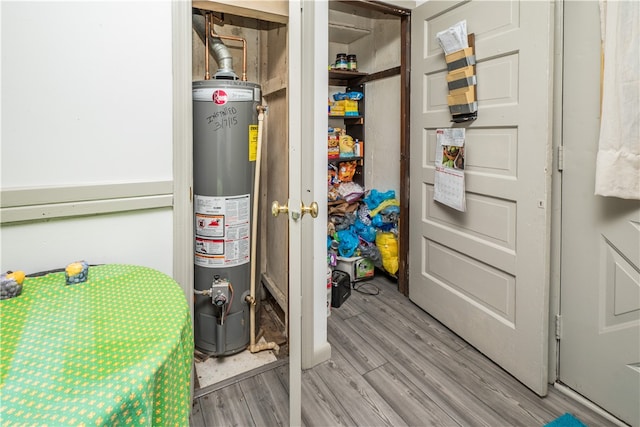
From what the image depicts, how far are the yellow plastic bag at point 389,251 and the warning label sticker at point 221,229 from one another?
132 cm

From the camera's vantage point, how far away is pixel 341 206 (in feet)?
9.70

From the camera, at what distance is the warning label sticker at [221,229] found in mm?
1787

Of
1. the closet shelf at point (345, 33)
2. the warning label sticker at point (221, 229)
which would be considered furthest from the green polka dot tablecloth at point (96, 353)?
the closet shelf at point (345, 33)

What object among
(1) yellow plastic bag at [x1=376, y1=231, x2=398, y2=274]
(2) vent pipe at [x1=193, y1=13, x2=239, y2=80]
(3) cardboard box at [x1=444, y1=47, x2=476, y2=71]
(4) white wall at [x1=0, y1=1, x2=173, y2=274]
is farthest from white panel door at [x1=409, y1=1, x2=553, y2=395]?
(4) white wall at [x1=0, y1=1, x2=173, y2=274]

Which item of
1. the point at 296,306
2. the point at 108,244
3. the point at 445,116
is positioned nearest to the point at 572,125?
the point at 445,116

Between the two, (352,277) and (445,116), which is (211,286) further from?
(445,116)

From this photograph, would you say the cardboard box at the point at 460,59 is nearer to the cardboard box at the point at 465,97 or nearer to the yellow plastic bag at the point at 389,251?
the cardboard box at the point at 465,97

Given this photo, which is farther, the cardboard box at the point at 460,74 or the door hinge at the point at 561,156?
the cardboard box at the point at 460,74

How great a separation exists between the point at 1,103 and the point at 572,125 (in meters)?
2.09

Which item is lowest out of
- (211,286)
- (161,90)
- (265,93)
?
(211,286)

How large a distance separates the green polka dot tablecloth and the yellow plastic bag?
200cm

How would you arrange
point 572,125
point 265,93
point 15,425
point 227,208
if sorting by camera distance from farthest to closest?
point 265,93 → point 227,208 → point 572,125 → point 15,425

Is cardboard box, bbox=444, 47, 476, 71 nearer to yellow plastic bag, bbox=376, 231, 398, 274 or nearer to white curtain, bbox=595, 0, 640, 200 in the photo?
white curtain, bbox=595, 0, 640, 200

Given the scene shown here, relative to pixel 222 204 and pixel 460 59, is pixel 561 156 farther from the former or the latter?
pixel 222 204
